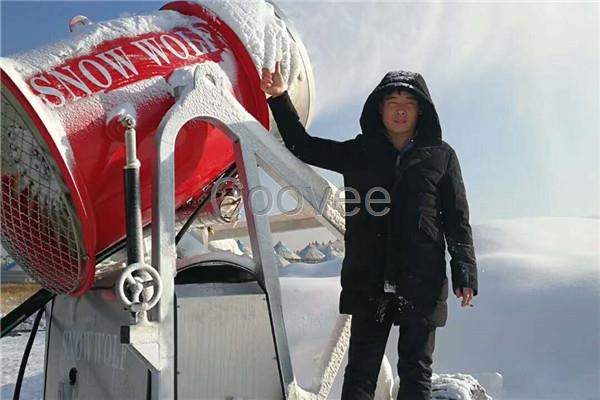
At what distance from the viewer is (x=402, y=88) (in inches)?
98.2

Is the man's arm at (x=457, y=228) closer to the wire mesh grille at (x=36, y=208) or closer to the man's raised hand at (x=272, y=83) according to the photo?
the man's raised hand at (x=272, y=83)

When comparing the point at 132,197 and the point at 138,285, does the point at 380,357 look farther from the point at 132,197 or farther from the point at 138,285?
the point at 132,197

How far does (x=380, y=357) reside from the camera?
2461 mm

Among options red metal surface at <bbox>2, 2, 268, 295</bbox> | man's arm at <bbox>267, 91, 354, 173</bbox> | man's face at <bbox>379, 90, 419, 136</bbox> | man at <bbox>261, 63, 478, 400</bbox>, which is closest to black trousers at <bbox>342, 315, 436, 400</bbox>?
man at <bbox>261, 63, 478, 400</bbox>

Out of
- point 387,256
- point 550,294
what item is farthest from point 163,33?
point 550,294

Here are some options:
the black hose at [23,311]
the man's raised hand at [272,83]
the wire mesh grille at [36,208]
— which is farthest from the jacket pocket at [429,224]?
the black hose at [23,311]

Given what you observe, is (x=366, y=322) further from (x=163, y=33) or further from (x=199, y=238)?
(x=199, y=238)

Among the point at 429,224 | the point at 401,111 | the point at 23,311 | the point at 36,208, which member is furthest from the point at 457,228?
the point at 23,311

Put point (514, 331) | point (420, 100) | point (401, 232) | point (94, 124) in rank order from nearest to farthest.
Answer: point (94, 124)
point (401, 232)
point (420, 100)
point (514, 331)

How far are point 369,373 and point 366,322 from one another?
177 mm

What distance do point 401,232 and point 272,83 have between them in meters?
0.72

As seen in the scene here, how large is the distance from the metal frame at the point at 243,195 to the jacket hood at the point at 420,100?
0.30 m

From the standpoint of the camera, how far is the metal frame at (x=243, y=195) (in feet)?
6.98

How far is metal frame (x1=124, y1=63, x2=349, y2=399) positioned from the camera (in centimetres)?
213
